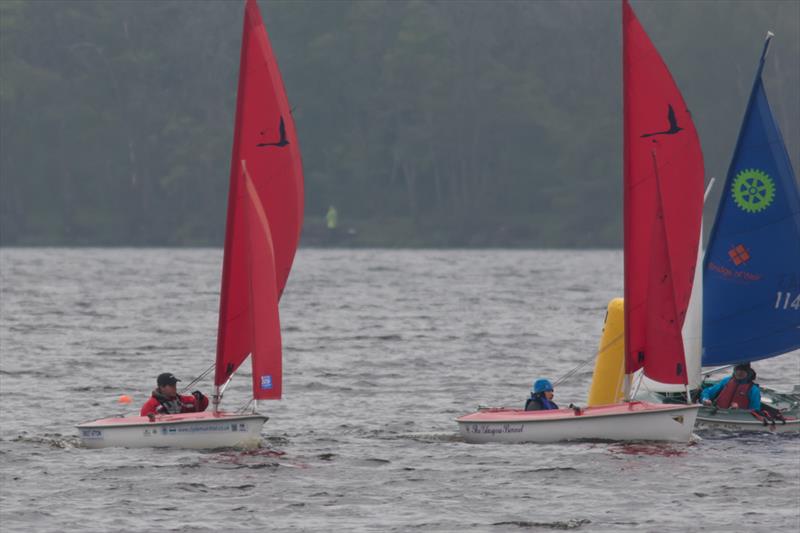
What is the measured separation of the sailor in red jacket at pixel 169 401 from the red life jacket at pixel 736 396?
10.4 metres

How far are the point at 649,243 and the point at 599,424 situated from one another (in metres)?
3.75

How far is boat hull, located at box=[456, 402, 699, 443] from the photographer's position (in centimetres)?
3111

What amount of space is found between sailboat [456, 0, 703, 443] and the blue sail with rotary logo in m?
3.36

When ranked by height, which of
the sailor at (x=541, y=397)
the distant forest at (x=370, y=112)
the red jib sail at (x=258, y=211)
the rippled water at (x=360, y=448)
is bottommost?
the rippled water at (x=360, y=448)

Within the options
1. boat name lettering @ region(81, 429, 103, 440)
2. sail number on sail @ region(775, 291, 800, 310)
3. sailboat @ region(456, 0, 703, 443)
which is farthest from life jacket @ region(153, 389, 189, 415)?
sail number on sail @ region(775, 291, 800, 310)

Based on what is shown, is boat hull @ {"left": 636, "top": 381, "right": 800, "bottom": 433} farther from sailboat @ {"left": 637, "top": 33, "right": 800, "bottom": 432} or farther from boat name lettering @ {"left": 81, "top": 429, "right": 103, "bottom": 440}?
boat name lettering @ {"left": 81, "top": 429, "right": 103, "bottom": 440}

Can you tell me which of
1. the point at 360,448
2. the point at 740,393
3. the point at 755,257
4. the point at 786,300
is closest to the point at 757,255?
the point at 755,257

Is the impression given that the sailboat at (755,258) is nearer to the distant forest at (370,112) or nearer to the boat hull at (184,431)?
the boat hull at (184,431)

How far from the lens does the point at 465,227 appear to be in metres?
156

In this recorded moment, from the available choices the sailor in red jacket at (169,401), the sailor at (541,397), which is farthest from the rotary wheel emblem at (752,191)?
the sailor in red jacket at (169,401)

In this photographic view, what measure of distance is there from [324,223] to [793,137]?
4005 centimetres

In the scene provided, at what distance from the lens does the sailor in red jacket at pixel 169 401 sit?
30.9 meters

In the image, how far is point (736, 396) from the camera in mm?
35000

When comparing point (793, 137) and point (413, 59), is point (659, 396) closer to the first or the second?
point (793, 137)
